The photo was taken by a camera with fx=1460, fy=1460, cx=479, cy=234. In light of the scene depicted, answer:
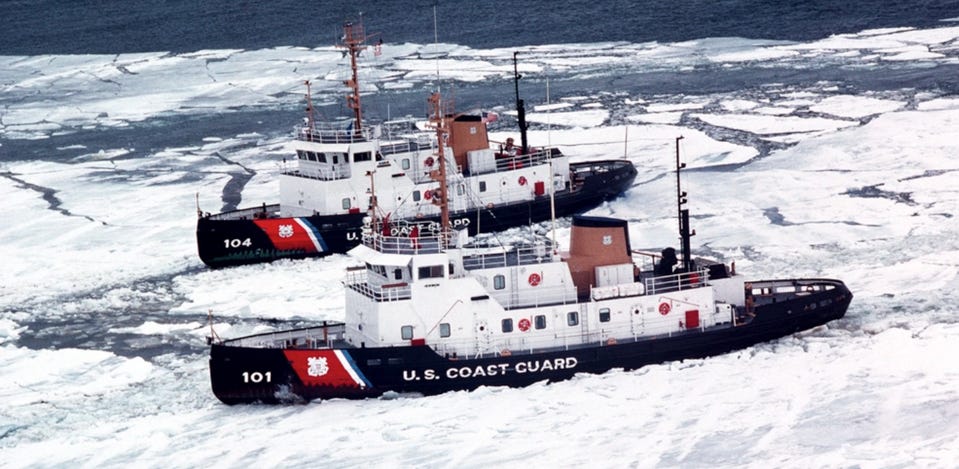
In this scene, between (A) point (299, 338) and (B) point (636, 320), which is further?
(A) point (299, 338)

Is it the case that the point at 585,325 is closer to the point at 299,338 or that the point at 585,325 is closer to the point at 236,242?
the point at 299,338

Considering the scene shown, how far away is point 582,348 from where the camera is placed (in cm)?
2553

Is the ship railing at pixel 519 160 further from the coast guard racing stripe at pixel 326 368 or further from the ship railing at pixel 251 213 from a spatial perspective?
the coast guard racing stripe at pixel 326 368

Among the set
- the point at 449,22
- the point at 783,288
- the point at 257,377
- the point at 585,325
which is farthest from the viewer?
the point at 449,22

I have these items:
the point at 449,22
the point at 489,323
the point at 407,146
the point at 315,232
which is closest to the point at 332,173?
the point at 315,232

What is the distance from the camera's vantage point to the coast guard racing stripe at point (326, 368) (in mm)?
25062

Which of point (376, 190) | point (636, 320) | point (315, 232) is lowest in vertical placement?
point (636, 320)

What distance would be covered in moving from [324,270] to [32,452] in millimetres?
12788

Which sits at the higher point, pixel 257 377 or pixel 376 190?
pixel 376 190

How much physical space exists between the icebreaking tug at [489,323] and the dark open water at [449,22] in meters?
45.4

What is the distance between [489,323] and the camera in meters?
25.8

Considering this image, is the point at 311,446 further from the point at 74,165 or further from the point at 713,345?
the point at 74,165

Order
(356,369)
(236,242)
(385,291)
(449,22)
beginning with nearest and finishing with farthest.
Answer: (356,369) < (385,291) < (236,242) < (449,22)

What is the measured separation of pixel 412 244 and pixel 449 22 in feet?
186
